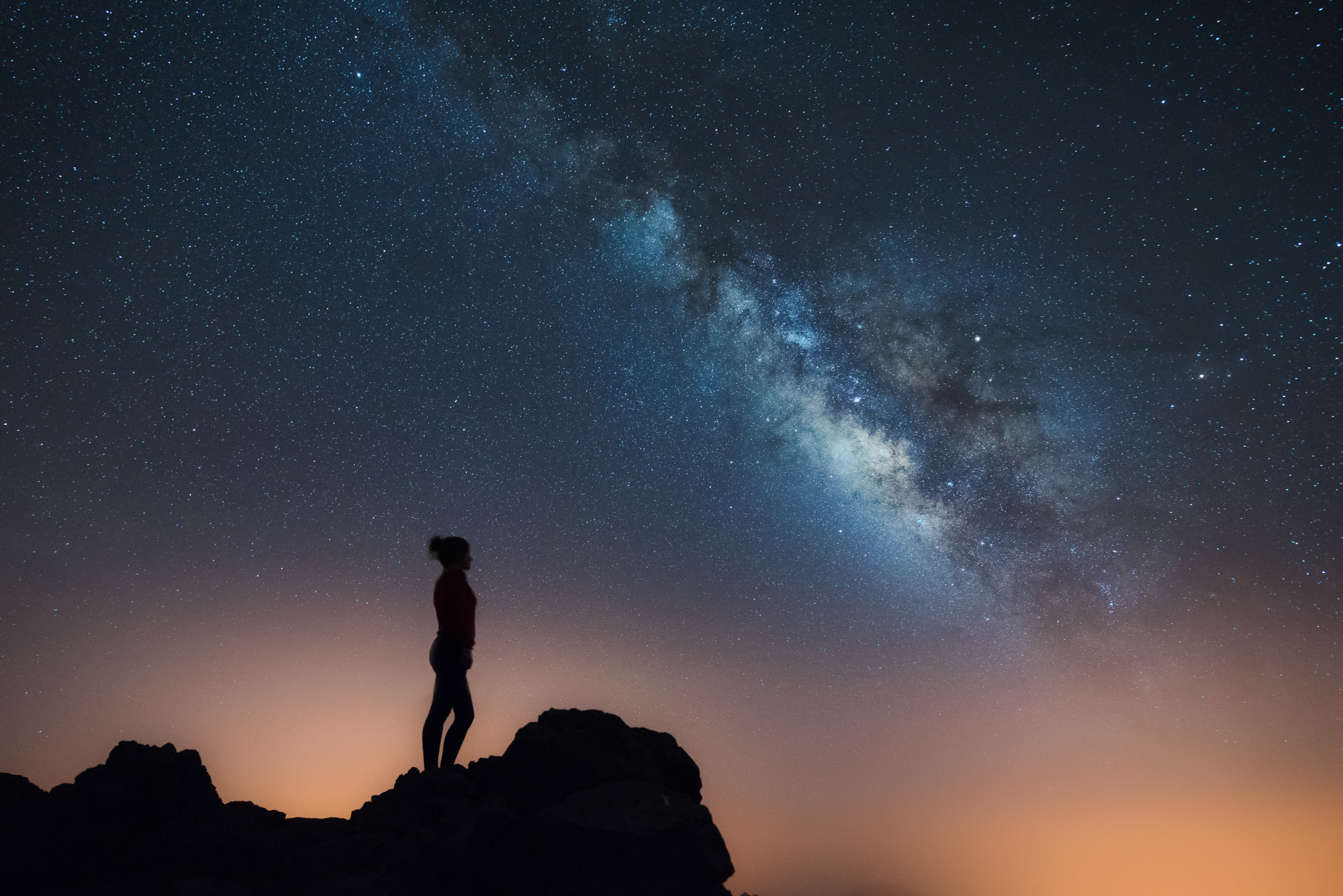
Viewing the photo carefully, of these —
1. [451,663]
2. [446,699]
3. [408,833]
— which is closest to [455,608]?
[451,663]

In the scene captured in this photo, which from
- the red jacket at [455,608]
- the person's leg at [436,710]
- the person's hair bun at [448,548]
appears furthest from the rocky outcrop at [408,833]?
the person's hair bun at [448,548]

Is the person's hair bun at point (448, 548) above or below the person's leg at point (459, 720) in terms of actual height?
above

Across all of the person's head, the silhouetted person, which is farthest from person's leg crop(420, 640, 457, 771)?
the person's head

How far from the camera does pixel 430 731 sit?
5.86 m

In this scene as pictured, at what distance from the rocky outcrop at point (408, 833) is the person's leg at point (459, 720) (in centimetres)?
28

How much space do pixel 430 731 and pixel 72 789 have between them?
250 centimetres

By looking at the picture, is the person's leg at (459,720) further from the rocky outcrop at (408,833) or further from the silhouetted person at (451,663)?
the rocky outcrop at (408,833)

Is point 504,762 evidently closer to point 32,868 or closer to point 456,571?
point 456,571

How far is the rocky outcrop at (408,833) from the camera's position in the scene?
15.2 feet

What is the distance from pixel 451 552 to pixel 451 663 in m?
0.98

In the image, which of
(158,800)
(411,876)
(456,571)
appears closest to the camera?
(411,876)

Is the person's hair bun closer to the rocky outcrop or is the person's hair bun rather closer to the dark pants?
the dark pants

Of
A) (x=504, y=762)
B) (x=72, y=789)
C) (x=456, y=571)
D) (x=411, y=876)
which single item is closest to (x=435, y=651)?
(x=456, y=571)

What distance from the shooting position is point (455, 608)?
5.84 metres
